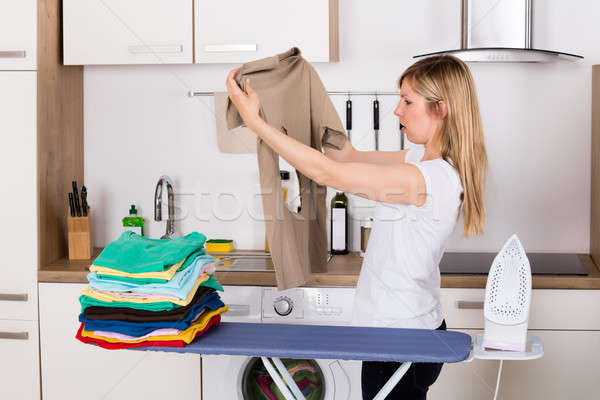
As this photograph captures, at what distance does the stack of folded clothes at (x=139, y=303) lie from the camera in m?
1.21

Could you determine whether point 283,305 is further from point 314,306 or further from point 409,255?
point 409,255

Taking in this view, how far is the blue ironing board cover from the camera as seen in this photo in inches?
44.9

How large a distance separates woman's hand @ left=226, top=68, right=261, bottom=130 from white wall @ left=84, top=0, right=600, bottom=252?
1.18 meters

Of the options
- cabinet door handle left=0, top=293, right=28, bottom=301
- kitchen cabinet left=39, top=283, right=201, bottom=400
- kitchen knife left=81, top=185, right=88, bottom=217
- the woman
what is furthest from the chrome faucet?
the woman

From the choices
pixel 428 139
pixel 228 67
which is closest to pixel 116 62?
pixel 228 67

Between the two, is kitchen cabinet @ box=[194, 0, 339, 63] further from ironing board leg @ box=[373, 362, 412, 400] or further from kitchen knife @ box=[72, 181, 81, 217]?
ironing board leg @ box=[373, 362, 412, 400]

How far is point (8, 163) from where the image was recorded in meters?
2.24

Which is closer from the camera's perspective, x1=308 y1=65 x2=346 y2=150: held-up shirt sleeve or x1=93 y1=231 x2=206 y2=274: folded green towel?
x1=93 y1=231 x2=206 y2=274: folded green towel

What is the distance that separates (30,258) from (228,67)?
104cm

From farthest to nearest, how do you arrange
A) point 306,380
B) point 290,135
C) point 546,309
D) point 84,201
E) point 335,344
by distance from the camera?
point 84,201
point 306,380
point 546,309
point 290,135
point 335,344

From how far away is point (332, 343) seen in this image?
1.20m

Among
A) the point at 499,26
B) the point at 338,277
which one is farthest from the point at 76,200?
the point at 499,26

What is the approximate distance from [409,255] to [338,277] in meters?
0.67

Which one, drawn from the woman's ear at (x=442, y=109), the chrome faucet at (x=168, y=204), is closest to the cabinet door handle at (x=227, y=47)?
the chrome faucet at (x=168, y=204)
